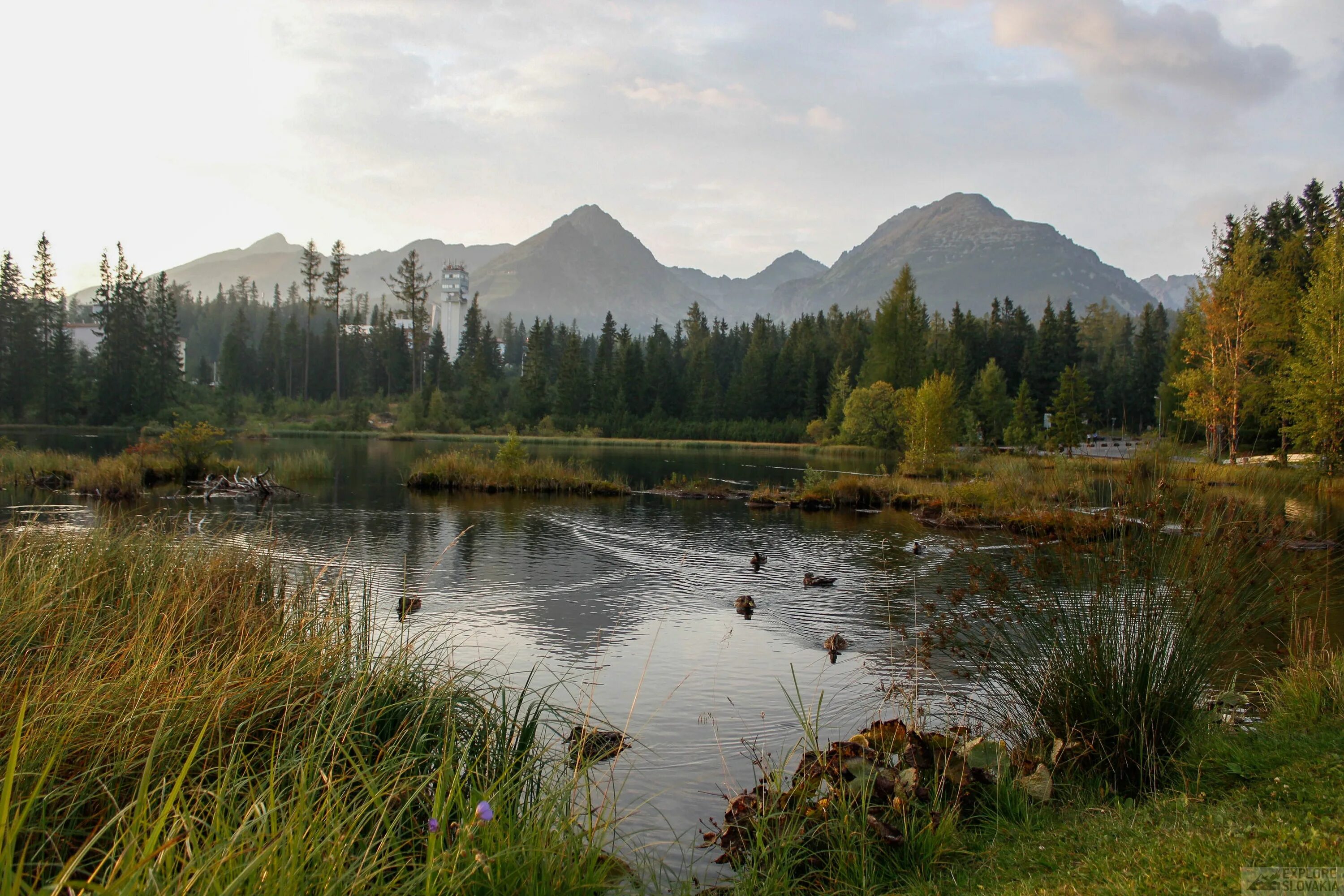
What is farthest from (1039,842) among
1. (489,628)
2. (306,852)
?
(489,628)

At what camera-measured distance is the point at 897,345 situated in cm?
7781

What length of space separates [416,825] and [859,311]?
11971 cm

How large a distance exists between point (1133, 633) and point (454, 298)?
193231 millimetres

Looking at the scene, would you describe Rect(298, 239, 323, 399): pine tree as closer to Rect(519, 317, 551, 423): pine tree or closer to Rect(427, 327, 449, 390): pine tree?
Rect(427, 327, 449, 390): pine tree

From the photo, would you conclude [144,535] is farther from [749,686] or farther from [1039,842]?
[1039,842]

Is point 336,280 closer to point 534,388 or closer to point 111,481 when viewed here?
point 534,388

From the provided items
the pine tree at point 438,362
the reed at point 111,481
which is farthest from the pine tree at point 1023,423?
the pine tree at point 438,362

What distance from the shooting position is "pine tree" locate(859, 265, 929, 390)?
7712cm

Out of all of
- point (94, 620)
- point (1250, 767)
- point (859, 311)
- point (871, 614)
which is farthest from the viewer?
point (859, 311)

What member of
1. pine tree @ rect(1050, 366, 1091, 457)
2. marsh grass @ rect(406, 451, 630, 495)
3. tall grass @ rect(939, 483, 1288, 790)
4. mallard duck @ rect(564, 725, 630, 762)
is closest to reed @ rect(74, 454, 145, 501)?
marsh grass @ rect(406, 451, 630, 495)

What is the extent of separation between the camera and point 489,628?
1145cm

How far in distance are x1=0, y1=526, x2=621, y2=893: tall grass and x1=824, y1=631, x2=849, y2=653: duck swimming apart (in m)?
5.57

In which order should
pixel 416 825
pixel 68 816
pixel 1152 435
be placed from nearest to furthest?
pixel 68 816 < pixel 416 825 < pixel 1152 435

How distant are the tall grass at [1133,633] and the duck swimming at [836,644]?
13.4 ft
